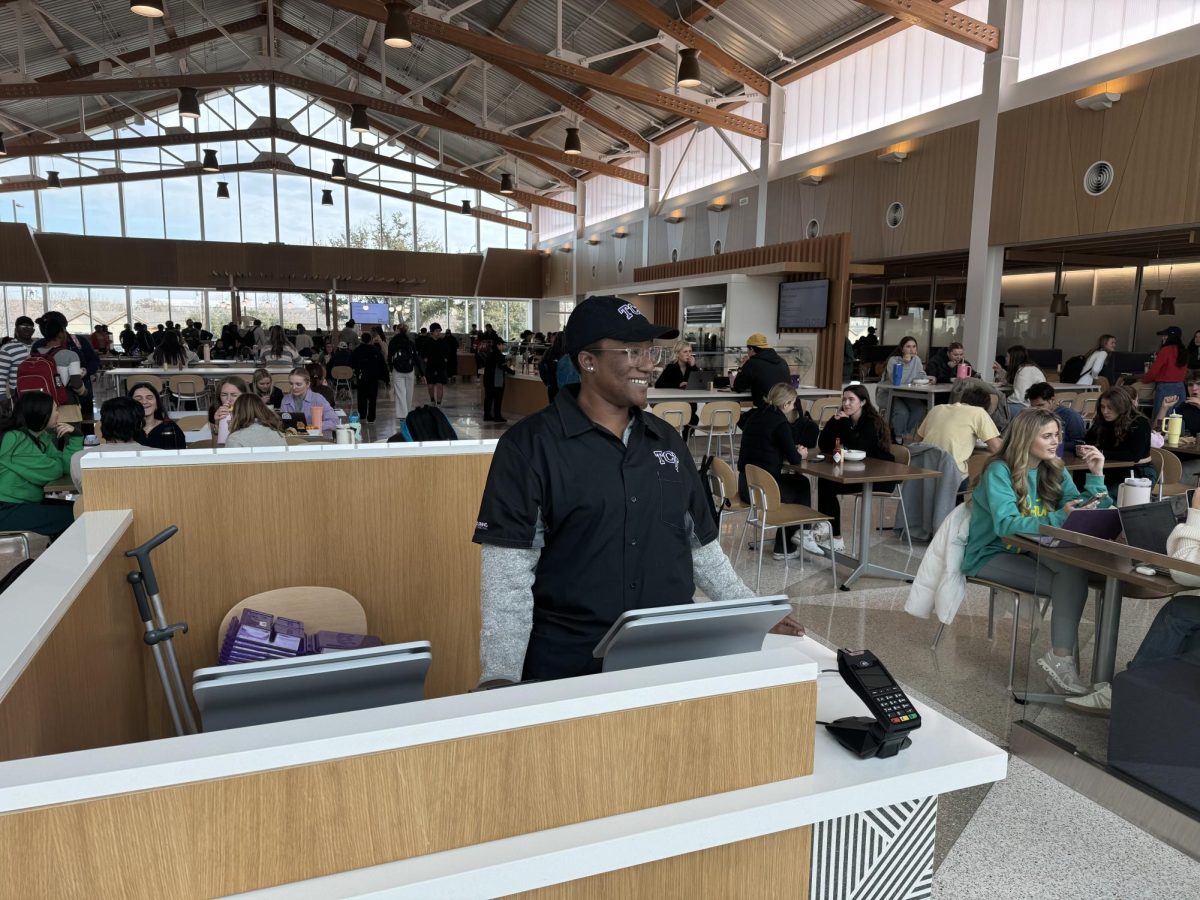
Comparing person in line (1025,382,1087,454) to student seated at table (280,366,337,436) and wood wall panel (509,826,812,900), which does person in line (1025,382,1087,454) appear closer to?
student seated at table (280,366,337,436)

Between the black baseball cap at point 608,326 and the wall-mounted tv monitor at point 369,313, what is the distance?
69.2 feet

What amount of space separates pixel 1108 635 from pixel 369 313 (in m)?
21.4

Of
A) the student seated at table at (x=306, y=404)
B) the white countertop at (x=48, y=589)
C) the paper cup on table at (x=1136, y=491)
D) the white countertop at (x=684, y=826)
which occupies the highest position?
the student seated at table at (x=306, y=404)

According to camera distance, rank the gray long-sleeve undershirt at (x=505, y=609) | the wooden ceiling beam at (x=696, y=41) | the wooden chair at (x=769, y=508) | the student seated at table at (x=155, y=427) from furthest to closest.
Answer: the wooden ceiling beam at (x=696, y=41) < the student seated at table at (x=155, y=427) < the wooden chair at (x=769, y=508) < the gray long-sleeve undershirt at (x=505, y=609)

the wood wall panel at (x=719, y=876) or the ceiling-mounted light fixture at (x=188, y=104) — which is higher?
the ceiling-mounted light fixture at (x=188, y=104)

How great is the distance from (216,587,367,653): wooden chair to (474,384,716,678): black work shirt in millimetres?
1150

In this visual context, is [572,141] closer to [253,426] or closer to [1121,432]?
→ [1121,432]

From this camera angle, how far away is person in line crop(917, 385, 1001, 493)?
5.30 metres

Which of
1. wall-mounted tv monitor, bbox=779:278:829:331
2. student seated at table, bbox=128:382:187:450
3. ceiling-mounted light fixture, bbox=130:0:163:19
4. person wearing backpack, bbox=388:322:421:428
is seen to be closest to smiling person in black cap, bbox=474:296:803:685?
student seated at table, bbox=128:382:187:450

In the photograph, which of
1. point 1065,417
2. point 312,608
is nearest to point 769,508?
point 1065,417

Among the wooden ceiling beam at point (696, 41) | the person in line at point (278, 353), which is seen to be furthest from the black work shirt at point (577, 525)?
the person in line at point (278, 353)

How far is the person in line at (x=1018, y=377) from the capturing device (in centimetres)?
724

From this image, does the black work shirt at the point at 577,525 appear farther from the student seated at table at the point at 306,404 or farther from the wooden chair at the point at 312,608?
the student seated at table at the point at 306,404

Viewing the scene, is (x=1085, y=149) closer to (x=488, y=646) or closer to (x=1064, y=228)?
(x=1064, y=228)
